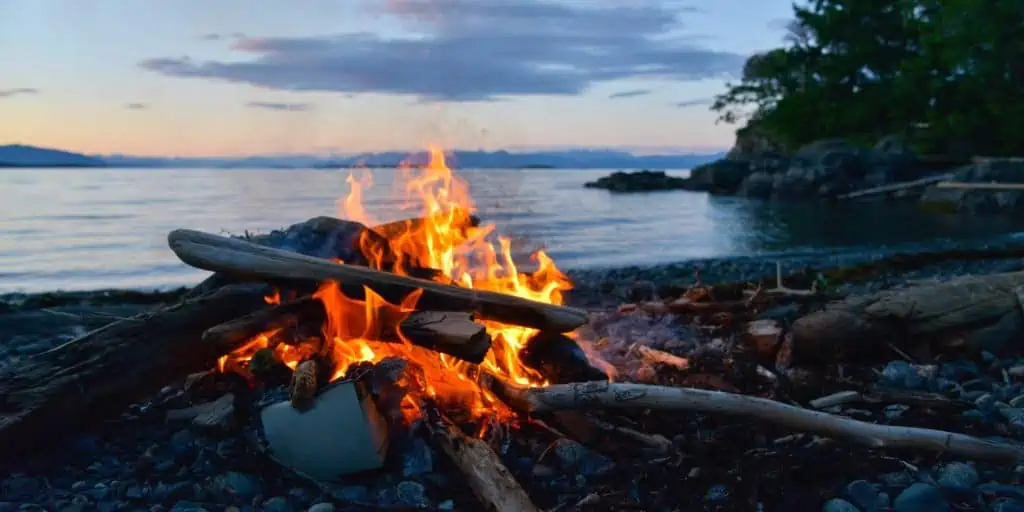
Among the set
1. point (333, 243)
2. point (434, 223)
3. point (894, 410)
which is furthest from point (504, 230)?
point (894, 410)

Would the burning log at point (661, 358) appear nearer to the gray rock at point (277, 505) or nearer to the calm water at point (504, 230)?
the calm water at point (504, 230)

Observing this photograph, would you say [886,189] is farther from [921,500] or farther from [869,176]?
[921,500]

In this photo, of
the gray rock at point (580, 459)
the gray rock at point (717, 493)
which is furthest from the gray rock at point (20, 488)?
the gray rock at point (717, 493)

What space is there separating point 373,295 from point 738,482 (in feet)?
8.92

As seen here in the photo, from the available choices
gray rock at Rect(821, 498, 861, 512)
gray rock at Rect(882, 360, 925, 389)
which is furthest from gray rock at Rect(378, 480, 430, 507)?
gray rock at Rect(882, 360, 925, 389)

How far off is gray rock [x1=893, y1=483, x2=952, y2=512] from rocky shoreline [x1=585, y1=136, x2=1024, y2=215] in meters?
35.3

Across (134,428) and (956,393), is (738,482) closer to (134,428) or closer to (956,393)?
(956,393)

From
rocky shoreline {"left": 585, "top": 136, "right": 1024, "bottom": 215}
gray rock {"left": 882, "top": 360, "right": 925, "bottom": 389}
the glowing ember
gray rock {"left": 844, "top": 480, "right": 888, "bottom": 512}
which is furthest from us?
rocky shoreline {"left": 585, "top": 136, "right": 1024, "bottom": 215}

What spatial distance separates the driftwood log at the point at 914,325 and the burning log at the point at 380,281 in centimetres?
227

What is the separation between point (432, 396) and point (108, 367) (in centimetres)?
215

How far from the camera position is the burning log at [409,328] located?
488 centimetres

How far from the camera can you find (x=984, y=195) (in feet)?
112

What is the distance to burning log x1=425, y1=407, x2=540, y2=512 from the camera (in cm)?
395

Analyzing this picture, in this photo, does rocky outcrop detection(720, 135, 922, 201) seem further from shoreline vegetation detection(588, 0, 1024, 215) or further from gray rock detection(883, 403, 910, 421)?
gray rock detection(883, 403, 910, 421)
